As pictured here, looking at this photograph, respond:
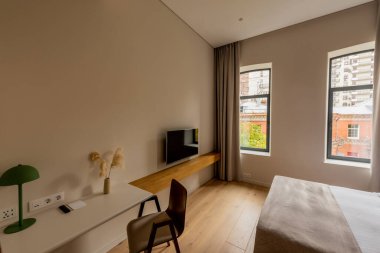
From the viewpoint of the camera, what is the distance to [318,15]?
2.75m

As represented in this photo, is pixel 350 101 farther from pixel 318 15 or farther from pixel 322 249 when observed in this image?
pixel 322 249

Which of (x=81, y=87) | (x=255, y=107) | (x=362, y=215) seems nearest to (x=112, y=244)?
(x=81, y=87)

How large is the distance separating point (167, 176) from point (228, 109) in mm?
2142

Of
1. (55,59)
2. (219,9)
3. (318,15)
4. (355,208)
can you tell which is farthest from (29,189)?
(318,15)

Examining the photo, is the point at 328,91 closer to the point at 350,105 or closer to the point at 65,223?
the point at 350,105

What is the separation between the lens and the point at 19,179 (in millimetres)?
1052

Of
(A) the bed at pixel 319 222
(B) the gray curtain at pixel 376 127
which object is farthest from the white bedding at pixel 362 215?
(B) the gray curtain at pixel 376 127

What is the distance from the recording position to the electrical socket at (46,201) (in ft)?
4.22

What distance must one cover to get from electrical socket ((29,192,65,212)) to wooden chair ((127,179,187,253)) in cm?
64

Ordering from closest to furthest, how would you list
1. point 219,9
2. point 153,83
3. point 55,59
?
point 55,59
point 153,83
point 219,9

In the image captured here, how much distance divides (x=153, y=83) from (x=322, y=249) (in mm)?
2320

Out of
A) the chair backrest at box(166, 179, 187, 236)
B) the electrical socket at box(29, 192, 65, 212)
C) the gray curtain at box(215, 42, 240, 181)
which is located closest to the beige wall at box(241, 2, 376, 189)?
the gray curtain at box(215, 42, 240, 181)

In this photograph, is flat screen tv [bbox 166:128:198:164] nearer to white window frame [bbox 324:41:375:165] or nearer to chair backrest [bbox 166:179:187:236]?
chair backrest [bbox 166:179:187:236]

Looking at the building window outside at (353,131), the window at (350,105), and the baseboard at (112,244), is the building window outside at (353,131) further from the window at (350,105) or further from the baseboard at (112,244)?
the baseboard at (112,244)
